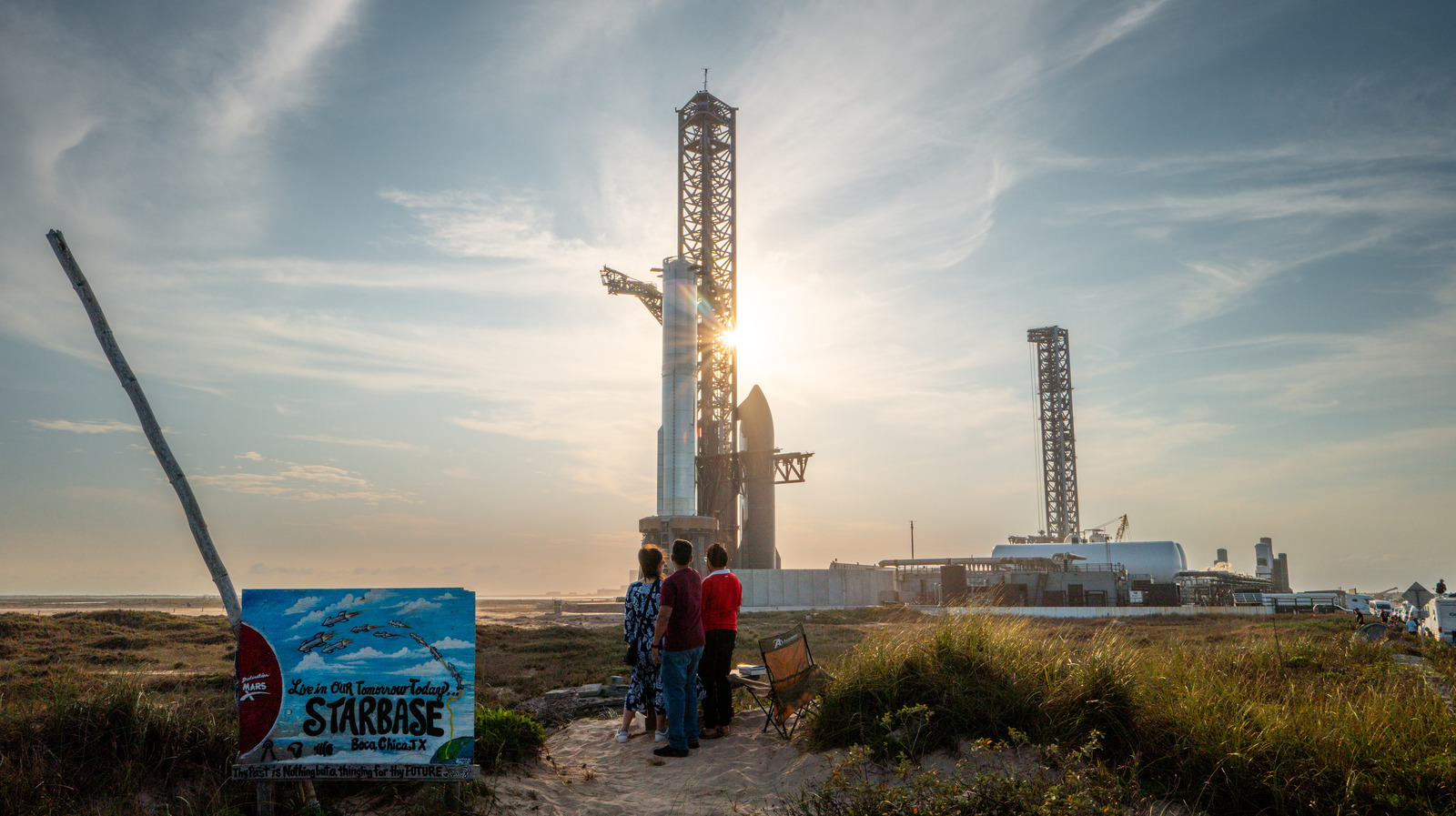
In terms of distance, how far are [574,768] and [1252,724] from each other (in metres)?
5.20

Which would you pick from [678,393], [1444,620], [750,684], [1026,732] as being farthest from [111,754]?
[678,393]

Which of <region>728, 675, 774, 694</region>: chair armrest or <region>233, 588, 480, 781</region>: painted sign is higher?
<region>233, 588, 480, 781</region>: painted sign

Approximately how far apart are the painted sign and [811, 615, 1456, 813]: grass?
9.85ft

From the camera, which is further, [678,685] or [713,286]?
[713,286]

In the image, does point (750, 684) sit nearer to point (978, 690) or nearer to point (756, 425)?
point (978, 690)

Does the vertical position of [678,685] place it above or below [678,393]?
below

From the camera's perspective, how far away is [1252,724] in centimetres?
552

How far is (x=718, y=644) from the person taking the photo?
8.02 m

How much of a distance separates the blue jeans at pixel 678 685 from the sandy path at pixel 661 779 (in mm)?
222

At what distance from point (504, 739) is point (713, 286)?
40.4 metres

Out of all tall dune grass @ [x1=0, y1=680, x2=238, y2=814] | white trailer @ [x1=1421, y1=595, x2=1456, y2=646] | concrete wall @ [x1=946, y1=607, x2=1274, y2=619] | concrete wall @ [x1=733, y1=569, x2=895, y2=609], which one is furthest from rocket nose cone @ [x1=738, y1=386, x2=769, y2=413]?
tall dune grass @ [x1=0, y1=680, x2=238, y2=814]

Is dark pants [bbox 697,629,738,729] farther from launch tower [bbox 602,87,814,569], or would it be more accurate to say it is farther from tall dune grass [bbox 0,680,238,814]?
launch tower [bbox 602,87,814,569]

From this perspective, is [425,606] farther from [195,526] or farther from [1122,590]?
[1122,590]

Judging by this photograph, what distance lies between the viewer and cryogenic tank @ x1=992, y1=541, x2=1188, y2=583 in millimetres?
58156
